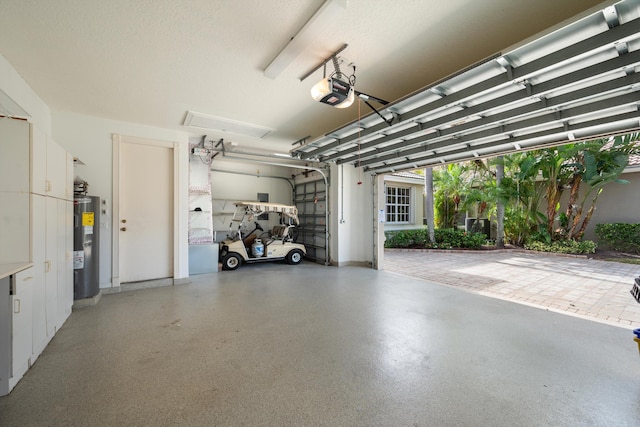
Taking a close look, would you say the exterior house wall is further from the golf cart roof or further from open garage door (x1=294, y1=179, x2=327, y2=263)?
the golf cart roof

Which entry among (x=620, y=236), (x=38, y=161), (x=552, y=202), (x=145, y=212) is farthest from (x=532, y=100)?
(x=620, y=236)

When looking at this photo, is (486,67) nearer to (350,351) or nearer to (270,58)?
(270,58)

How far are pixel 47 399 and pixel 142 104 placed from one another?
153 inches

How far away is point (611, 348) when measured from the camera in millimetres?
2840

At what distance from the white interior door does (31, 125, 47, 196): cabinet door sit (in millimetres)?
2366

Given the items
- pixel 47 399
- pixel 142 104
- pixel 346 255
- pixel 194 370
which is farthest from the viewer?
pixel 346 255

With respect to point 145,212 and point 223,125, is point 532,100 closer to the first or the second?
point 223,125

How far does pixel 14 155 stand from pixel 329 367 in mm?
3401

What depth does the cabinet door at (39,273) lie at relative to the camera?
2.51 m

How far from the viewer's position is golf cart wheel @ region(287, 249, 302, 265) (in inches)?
297

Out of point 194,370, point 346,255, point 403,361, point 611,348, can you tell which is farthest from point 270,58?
point 346,255

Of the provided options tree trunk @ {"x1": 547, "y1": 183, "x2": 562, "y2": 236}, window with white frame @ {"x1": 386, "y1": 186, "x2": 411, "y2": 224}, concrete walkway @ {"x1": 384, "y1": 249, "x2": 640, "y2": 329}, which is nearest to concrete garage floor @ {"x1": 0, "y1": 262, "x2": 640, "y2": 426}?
concrete walkway @ {"x1": 384, "y1": 249, "x2": 640, "y2": 329}

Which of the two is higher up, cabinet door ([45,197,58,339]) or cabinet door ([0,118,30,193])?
cabinet door ([0,118,30,193])

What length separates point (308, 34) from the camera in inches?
97.6
